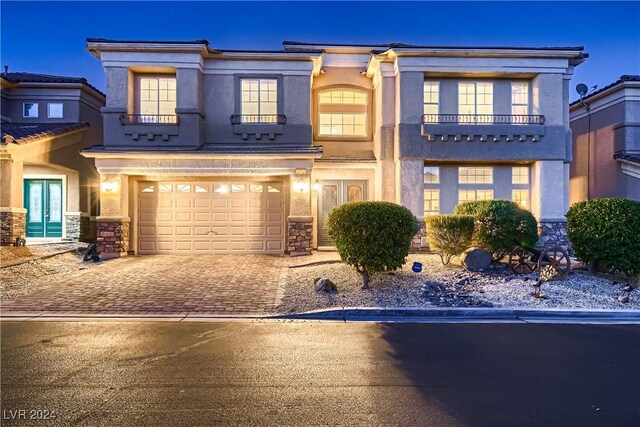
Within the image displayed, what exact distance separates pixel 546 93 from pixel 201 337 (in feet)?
47.7

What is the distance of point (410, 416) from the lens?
3.88 m

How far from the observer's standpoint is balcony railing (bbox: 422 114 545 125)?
→ 15.3m

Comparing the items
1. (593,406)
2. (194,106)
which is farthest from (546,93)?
(593,406)

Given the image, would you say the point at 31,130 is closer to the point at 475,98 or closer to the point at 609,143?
the point at 475,98

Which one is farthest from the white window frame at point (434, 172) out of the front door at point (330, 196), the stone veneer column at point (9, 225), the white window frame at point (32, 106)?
the white window frame at point (32, 106)

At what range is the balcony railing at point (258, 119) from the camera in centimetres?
1523

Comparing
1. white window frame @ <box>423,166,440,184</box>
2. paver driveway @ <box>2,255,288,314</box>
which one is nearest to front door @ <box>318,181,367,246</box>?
white window frame @ <box>423,166,440,184</box>

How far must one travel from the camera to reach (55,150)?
16.0m

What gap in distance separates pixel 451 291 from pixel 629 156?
12.5m

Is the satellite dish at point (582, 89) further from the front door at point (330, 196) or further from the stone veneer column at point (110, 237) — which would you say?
the stone veneer column at point (110, 237)

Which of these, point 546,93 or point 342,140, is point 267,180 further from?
point 546,93

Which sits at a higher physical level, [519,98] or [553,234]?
[519,98]

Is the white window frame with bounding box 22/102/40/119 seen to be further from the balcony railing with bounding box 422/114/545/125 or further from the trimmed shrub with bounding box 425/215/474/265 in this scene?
the trimmed shrub with bounding box 425/215/474/265

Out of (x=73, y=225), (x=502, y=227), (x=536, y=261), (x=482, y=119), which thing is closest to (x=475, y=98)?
(x=482, y=119)
